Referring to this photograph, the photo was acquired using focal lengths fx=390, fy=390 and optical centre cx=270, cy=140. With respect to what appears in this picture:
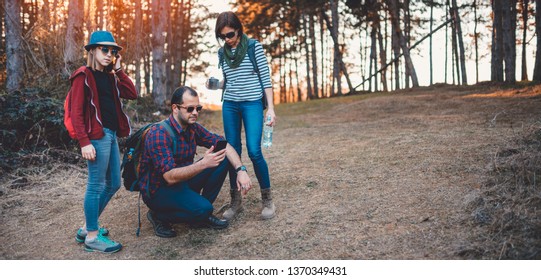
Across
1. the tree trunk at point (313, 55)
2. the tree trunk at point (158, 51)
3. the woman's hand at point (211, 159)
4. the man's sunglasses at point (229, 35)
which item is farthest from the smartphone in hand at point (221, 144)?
the tree trunk at point (313, 55)

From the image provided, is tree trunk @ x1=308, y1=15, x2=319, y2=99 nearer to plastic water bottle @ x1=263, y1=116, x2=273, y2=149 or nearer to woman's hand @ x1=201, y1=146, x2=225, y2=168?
plastic water bottle @ x1=263, y1=116, x2=273, y2=149

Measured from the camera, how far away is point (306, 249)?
10.9 feet

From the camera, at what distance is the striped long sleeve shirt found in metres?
3.94

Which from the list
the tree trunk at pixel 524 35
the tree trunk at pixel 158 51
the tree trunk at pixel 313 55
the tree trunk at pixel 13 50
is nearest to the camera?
the tree trunk at pixel 13 50

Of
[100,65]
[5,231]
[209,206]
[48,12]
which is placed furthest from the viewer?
[48,12]

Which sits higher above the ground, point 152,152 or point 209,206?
point 152,152

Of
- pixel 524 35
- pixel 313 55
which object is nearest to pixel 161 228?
pixel 313 55

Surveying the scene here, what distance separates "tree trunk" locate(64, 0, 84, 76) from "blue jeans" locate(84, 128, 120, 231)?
19.3 feet

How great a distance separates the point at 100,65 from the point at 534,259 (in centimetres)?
376

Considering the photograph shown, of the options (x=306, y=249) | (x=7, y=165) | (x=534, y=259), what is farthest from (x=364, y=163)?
(x=7, y=165)

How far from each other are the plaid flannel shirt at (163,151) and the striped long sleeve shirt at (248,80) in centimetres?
49

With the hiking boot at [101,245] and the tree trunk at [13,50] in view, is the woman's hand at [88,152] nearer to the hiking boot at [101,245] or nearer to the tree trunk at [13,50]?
the hiking boot at [101,245]

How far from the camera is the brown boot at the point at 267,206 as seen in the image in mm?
4055
